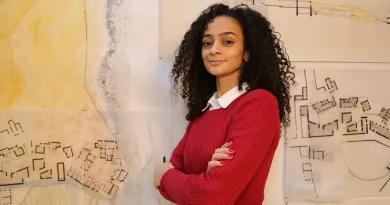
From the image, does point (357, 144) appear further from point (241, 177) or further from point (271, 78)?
point (241, 177)

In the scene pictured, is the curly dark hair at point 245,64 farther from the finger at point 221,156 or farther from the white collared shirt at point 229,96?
the finger at point 221,156

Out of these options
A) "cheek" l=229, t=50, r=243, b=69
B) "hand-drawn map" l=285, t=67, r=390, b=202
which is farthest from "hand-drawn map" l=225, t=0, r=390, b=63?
"cheek" l=229, t=50, r=243, b=69

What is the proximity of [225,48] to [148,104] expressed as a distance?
42 centimetres

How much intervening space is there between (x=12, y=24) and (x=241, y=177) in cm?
100

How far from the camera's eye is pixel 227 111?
101 centimetres

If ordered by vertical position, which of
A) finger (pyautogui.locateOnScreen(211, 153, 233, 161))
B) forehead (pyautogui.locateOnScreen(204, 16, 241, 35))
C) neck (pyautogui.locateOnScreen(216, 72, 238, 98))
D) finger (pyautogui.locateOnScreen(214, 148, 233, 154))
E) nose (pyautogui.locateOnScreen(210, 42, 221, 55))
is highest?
forehead (pyautogui.locateOnScreen(204, 16, 241, 35))

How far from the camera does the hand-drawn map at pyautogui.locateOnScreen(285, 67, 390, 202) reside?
4.58ft

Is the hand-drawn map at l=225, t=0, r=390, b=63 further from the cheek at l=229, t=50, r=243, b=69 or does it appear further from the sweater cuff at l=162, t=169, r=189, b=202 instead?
the sweater cuff at l=162, t=169, r=189, b=202

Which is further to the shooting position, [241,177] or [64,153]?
[64,153]

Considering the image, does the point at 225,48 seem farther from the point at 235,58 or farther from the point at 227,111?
the point at 227,111

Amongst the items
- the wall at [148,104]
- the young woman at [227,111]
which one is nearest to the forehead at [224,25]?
the young woman at [227,111]

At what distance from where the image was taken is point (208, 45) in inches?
44.1

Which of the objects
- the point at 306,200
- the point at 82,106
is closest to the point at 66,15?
the point at 82,106

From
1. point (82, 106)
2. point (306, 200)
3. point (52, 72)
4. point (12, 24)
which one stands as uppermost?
point (12, 24)
